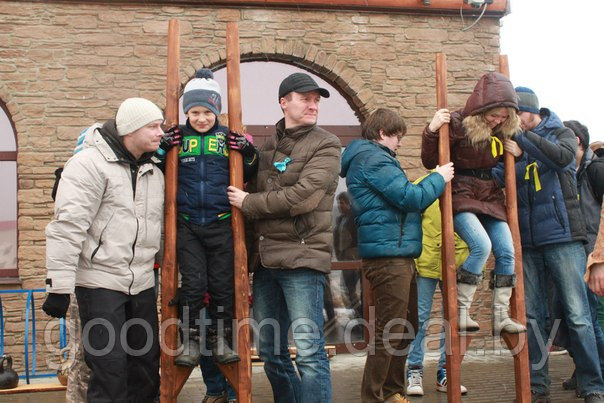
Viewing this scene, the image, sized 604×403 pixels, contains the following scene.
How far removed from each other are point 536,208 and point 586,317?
823 millimetres

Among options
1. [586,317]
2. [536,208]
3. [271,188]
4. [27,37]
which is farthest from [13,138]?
[586,317]

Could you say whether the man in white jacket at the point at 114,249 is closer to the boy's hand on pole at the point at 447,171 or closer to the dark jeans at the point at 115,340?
the dark jeans at the point at 115,340

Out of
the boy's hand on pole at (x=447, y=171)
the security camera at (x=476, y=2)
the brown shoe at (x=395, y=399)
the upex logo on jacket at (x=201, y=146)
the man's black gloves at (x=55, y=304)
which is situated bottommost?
the brown shoe at (x=395, y=399)

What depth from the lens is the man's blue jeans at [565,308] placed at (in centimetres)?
458

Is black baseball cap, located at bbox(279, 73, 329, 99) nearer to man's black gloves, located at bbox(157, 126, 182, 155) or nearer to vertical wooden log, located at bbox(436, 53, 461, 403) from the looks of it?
man's black gloves, located at bbox(157, 126, 182, 155)

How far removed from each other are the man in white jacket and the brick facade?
3584 mm

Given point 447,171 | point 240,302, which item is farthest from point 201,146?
point 447,171

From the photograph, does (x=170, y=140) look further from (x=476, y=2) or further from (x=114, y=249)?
(x=476, y=2)

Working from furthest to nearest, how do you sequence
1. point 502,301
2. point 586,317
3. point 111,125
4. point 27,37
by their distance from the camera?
point 27,37 → point 586,317 → point 502,301 → point 111,125

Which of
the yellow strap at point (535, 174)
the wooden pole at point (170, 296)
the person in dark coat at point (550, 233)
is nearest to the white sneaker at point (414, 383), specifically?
the person in dark coat at point (550, 233)

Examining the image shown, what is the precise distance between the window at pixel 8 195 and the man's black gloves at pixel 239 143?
14.0 ft

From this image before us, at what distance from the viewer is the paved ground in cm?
523

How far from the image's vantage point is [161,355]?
3779mm

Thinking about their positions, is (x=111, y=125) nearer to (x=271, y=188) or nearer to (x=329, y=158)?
(x=271, y=188)
